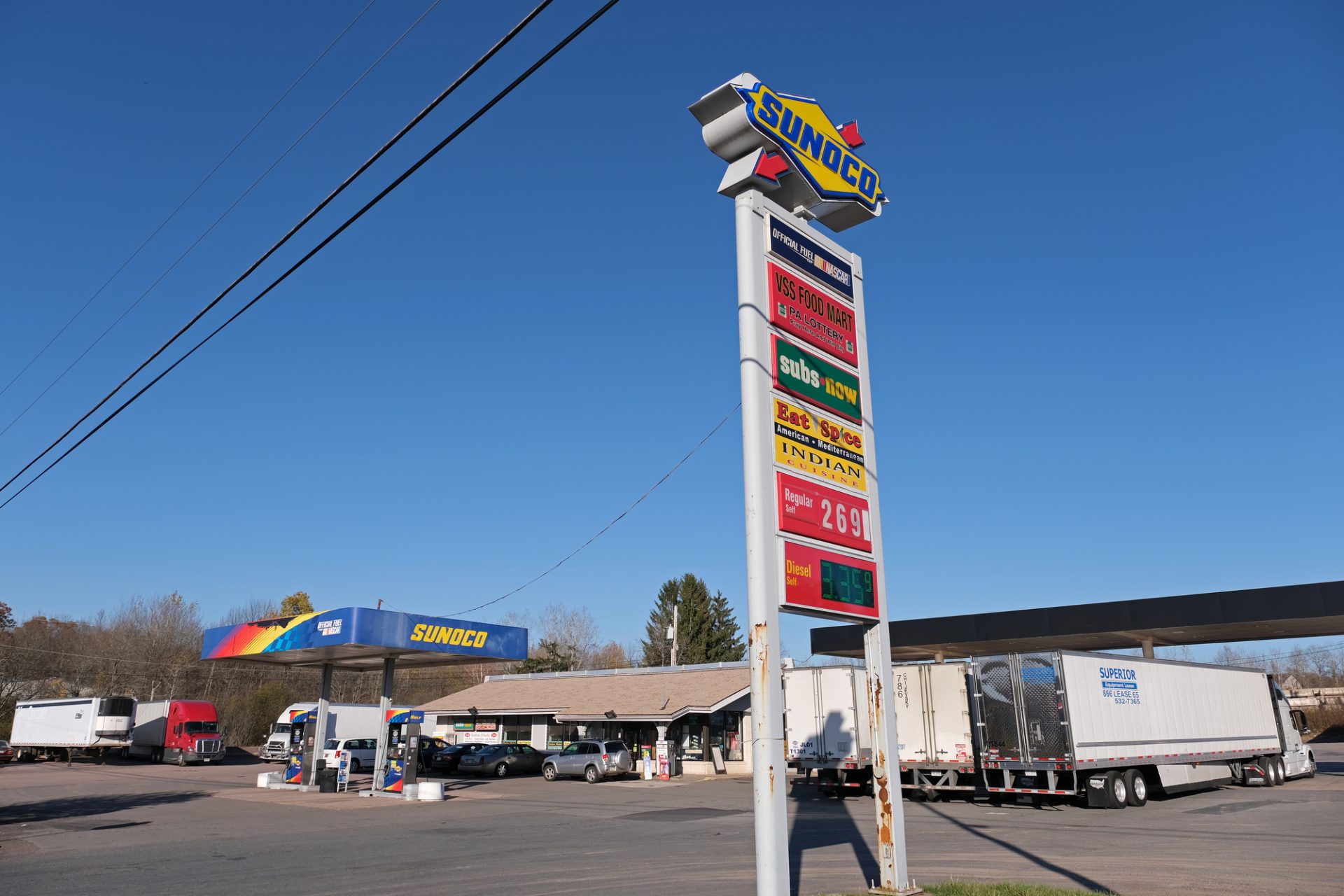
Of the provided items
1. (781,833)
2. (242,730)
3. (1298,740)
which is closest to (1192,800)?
(1298,740)

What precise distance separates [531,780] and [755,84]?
31.2 m

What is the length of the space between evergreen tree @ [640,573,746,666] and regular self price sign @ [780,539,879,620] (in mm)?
65991

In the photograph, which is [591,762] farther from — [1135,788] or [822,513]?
[822,513]

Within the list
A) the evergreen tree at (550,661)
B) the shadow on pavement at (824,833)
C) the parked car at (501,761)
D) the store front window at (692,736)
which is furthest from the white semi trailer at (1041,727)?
the evergreen tree at (550,661)

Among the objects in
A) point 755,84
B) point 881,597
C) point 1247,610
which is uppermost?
point 755,84

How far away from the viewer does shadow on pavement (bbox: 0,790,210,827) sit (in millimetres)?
21169

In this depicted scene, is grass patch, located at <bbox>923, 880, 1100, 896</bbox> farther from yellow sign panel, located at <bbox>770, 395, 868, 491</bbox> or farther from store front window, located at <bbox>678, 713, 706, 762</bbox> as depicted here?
store front window, located at <bbox>678, 713, 706, 762</bbox>

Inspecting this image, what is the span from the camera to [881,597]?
10.6m

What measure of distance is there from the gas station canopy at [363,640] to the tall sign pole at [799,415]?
18.4 m

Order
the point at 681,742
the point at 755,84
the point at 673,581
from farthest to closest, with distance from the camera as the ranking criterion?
the point at 673,581 < the point at 681,742 < the point at 755,84

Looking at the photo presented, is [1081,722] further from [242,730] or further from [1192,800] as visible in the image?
[242,730]

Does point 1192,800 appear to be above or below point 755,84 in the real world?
below

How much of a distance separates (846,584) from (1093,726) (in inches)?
529

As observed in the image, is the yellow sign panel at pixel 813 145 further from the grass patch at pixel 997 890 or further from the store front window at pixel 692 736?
the store front window at pixel 692 736
